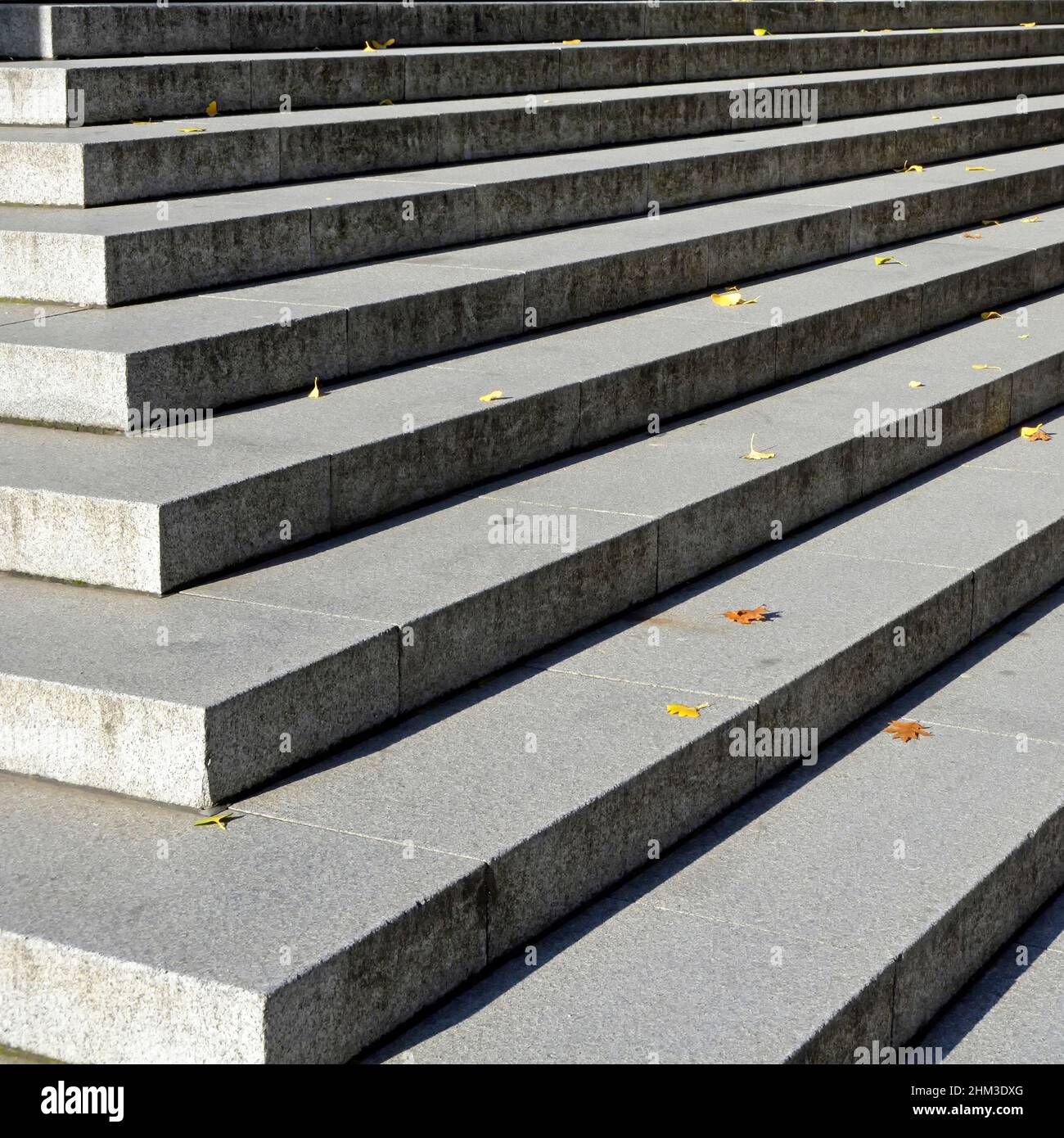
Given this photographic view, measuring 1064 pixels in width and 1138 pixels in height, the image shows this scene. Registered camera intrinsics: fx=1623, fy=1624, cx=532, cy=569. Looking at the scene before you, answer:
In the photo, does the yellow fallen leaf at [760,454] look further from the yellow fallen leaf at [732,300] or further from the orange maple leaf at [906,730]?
the yellow fallen leaf at [732,300]

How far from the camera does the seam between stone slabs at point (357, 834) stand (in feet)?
11.5

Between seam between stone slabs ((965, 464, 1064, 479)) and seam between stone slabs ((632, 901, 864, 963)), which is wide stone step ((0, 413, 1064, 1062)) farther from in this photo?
seam between stone slabs ((965, 464, 1064, 479))

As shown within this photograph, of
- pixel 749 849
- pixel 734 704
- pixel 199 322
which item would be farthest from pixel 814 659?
pixel 199 322

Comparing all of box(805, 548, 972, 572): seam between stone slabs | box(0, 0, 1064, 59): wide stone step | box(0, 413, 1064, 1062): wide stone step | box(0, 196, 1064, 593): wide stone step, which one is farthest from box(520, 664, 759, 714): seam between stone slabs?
box(0, 0, 1064, 59): wide stone step

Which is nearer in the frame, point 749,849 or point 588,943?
point 588,943

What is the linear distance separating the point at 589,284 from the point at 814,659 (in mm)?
2823

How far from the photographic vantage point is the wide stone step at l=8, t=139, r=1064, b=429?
16.7 ft

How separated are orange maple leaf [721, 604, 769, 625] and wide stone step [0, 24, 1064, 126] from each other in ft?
12.7

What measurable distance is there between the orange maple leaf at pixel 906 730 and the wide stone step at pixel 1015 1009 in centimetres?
64

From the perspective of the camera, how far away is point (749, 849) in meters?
4.16

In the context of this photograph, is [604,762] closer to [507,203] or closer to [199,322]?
[199,322]

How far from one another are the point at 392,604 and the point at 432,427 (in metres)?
1.07
